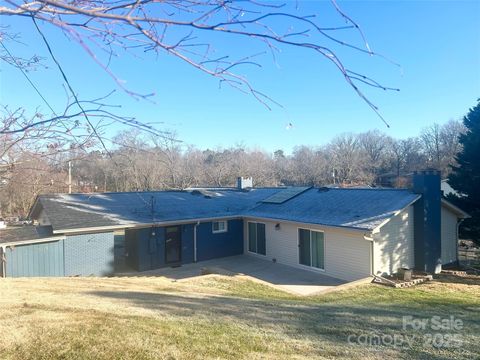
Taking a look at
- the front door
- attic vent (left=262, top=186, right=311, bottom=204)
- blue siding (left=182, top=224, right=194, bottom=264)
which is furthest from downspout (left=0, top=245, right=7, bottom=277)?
attic vent (left=262, top=186, right=311, bottom=204)

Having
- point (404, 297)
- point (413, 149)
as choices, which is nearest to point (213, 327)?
point (404, 297)

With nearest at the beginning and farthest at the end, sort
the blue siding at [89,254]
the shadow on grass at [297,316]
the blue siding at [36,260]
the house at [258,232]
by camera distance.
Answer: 1. the shadow on grass at [297,316]
2. the blue siding at [36,260]
3. the house at [258,232]
4. the blue siding at [89,254]

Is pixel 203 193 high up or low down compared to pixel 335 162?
down

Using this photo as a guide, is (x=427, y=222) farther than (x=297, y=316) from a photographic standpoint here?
Yes

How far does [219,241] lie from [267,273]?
3778 millimetres

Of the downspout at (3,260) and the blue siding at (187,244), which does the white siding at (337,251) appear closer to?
the blue siding at (187,244)

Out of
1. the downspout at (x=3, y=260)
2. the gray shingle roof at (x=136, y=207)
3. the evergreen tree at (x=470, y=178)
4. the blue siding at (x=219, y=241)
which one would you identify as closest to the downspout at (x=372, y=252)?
the gray shingle roof at (x=136, y=207)

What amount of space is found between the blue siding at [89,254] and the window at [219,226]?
5.14 m

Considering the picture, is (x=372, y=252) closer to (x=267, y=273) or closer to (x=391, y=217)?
(x=391, y=217)

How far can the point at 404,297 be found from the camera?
1006cm

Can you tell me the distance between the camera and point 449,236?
1534 cm

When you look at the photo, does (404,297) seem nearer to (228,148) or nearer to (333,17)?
(333,17)

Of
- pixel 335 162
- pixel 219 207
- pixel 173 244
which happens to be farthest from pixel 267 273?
pixel 335 162

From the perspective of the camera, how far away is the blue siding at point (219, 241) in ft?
53.4
